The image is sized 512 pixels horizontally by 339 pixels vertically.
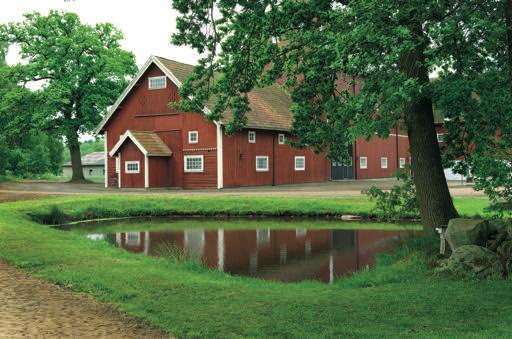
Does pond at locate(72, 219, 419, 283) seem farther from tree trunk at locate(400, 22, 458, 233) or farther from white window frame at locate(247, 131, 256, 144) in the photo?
white window frame at locate(247, 131, 256, 144)

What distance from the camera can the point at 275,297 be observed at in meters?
8.32

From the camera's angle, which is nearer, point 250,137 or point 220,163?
point 220,163

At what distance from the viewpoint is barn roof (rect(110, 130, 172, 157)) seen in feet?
118

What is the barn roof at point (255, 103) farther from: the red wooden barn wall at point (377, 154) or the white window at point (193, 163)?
the red wooden barn wall at point (377, 154)

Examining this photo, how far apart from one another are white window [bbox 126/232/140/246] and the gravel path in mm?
7911

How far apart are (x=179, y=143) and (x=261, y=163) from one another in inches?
223

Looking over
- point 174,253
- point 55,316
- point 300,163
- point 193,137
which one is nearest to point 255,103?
point 300,163

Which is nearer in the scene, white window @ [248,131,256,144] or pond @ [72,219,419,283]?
pond @ [72,219,419,283]

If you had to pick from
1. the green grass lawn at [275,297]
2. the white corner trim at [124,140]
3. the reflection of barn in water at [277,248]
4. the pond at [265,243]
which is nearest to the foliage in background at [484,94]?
the green grass lawn at [275,297]

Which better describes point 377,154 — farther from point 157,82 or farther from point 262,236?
point 262,236

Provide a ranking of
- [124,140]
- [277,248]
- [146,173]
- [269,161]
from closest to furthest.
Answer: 1. [277,248]
2. [146,173]
3. [124,140]
4. [269,161]

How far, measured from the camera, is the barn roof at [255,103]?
1431 inches

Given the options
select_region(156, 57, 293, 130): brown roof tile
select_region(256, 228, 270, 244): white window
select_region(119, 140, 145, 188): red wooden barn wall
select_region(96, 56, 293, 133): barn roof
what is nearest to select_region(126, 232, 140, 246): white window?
select_region(256, 228, 270, 244): white window

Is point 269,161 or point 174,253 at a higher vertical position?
point 269,161
